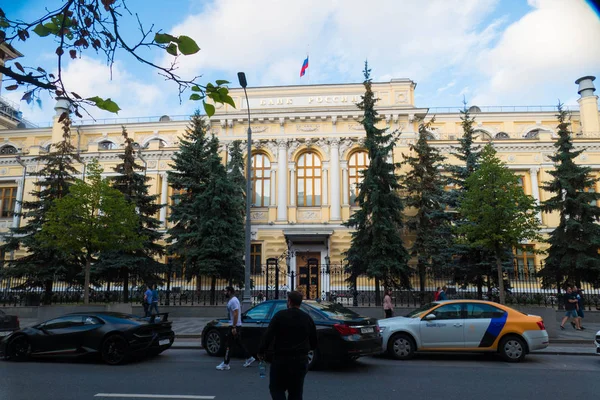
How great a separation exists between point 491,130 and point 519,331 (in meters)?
35.3

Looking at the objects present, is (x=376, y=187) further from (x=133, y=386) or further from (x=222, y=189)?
(x=133, y=386)

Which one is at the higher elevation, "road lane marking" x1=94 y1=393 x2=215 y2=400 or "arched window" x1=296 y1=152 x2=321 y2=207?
"arched window" x1=296 y1=152 x2=321 y2=207

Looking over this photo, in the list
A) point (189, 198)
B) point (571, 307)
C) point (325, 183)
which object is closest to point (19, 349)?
point (189, 198)

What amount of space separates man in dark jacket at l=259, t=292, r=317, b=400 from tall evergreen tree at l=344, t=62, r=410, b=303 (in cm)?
1736

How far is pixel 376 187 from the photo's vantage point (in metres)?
23.7

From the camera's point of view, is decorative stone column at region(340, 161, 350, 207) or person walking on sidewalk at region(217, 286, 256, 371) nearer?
person walking on sidewalk at region(217, 286, 256, 371)

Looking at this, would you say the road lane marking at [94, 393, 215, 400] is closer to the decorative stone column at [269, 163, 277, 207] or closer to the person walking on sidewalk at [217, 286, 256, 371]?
the person walking on sidewalk at [217, 286, 256, 371]

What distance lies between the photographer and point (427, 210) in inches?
1085

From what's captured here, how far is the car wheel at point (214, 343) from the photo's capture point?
11.0 metres

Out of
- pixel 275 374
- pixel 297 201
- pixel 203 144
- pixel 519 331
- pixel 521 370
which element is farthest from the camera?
pixel 297 201

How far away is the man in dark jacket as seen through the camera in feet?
15.2

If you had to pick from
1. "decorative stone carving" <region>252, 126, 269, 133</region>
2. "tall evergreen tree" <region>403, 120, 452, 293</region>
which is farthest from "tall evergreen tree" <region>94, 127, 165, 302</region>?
"tall evergreen tree" <region>403, 120, 452, 293</region>

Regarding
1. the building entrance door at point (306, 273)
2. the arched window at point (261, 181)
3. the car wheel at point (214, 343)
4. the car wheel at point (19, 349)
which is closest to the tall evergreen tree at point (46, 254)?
the car wheel at point (19, 349)

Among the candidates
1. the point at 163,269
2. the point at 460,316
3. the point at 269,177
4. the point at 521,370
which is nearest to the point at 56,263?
the point at 163,269
